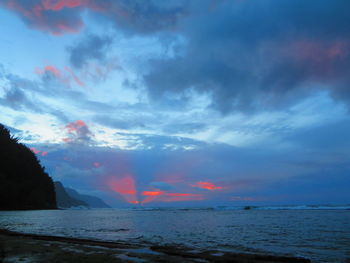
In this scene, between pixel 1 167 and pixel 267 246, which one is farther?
pixel 1 167

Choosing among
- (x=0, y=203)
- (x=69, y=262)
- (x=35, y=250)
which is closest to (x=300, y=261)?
(x=69, y=262)

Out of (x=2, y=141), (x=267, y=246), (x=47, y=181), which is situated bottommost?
(x=267, y=246)

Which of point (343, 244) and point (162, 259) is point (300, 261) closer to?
point (162, 259)

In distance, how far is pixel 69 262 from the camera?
708 inches

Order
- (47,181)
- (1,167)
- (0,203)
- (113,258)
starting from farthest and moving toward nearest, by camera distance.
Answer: (47,181)
(1,167)
(0,203)
(113,258)

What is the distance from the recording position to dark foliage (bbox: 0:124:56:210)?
147250 mm

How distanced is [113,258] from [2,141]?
571 feet

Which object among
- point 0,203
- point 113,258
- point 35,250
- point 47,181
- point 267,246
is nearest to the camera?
point 113,258

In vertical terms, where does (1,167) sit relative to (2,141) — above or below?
below

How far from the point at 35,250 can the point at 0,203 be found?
14671 cm

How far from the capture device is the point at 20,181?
162m

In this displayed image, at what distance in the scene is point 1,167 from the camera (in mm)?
154375

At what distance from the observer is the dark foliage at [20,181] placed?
147 meters

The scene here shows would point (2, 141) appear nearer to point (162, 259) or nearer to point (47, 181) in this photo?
point (47, 181)
